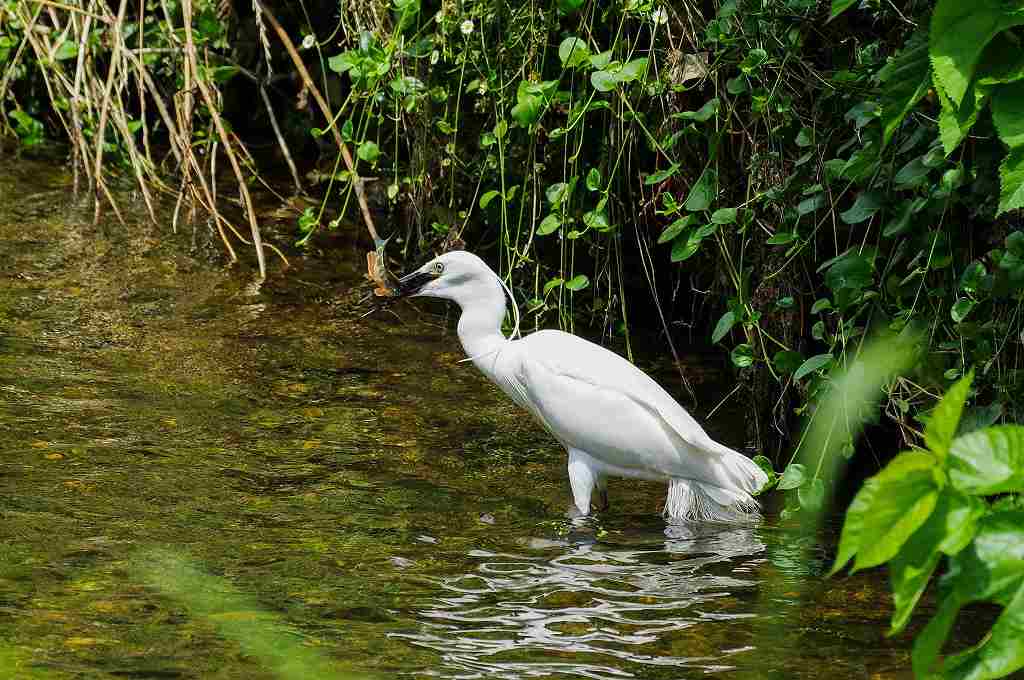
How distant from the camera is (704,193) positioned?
4.00 meters

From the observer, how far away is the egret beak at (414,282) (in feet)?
14.6

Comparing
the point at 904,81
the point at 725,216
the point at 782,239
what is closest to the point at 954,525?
the point at 904,81

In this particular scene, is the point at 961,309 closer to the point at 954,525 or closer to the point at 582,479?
the point at 582,479

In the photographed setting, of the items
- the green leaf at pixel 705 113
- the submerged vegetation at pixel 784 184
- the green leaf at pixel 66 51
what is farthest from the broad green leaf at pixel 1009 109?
the green leaf at pixel 66 51

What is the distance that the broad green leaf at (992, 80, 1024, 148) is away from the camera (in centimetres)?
271

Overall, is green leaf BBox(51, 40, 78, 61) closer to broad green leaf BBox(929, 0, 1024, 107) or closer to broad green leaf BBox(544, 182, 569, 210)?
broad green leaf BBox(544, 182, 569, 210)

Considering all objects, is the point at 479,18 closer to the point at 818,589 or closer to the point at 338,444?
the point at 338,444

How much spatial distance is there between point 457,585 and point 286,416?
1405 mm

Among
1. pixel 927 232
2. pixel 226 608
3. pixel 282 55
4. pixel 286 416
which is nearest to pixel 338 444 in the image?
pixel 286 416

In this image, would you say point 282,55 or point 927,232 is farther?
point 282,55

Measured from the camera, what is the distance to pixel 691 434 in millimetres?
4102

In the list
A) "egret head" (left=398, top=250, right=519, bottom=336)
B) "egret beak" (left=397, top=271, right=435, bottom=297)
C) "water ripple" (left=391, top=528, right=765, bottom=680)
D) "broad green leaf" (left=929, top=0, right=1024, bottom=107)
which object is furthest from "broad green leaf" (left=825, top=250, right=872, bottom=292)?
"egret beak" (left=397, top=271, right=435, bottom=297)

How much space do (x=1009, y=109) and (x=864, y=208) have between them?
909 millimetres

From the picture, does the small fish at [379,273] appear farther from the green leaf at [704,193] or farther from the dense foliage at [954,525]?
the dense foliage at [954,525]
